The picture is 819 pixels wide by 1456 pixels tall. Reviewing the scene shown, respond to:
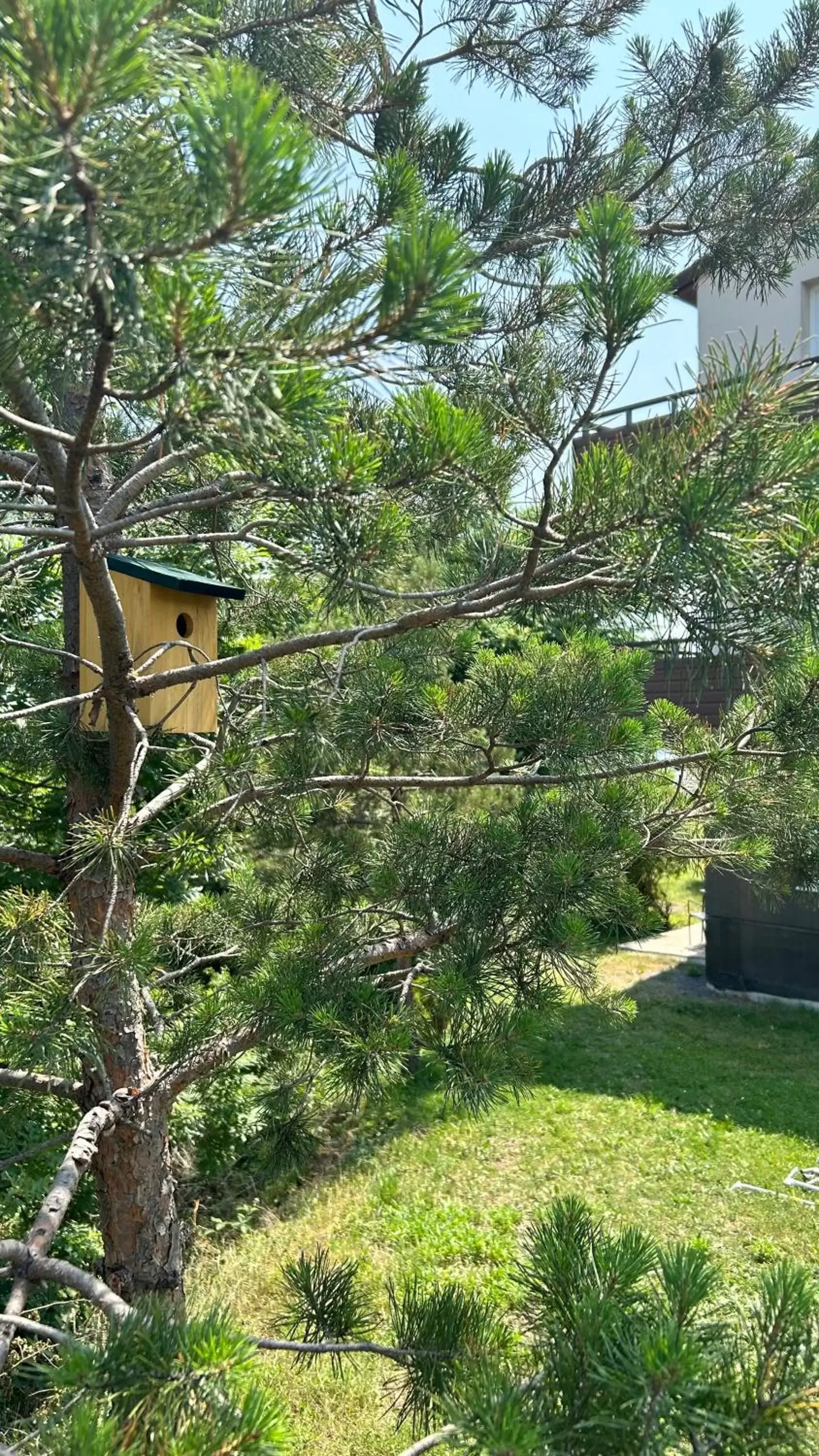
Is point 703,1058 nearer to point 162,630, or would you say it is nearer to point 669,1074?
point 669,1074

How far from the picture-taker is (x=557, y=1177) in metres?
5.59

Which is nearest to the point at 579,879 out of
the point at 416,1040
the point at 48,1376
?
the point at 416,1040

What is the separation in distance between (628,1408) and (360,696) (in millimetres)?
1677

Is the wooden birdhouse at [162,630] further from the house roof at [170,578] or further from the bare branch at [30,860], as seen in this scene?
the bare branch at [30,860]

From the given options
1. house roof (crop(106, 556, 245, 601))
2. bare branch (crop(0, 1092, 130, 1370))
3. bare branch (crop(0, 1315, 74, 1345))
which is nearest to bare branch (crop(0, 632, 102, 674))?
house roof (crop(106, 556, 245, 601))

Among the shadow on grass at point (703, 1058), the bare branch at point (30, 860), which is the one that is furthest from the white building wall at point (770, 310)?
the bare branch at point (30, 860)

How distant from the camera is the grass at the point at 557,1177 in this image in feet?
14.0

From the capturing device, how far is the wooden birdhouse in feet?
8.30

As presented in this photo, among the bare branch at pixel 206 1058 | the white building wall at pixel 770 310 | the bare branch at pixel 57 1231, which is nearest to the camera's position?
the bare branch at pixel 57 1231

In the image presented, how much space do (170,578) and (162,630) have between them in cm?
14

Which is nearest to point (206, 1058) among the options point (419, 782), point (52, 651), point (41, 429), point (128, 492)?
point (419, 782)

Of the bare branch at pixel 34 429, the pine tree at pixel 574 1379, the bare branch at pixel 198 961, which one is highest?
the bare branch at pixel 34 429

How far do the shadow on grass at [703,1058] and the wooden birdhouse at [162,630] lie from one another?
12.9ft

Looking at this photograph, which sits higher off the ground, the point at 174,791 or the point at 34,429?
the point at 34,429
